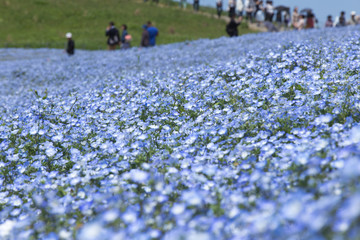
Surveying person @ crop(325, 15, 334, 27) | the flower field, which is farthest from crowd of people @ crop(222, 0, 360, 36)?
the flower field

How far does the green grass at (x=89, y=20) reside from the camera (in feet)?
132

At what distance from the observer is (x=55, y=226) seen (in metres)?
Answer: 3.21

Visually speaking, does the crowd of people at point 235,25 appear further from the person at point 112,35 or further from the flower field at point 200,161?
the flower field at point 200,161

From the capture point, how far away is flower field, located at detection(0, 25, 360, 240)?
7.72 feet

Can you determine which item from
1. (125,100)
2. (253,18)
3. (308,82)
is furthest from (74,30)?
(308,82)

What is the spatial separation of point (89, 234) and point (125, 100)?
5835 millimetres

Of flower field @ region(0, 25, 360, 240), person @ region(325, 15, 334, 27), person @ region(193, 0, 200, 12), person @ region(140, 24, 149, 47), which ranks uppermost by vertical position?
person @ region(193, 0, 200, 12)

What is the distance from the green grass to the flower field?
2994 centimetres

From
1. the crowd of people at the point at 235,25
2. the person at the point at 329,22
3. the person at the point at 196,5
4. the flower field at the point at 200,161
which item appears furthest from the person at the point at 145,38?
the person at the point at 196,5

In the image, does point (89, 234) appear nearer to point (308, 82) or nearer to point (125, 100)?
point (308, 82)

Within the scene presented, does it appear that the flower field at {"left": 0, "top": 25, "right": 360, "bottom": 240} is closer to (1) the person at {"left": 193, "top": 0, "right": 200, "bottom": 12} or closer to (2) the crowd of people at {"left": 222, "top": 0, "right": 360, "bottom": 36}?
(2) the crowd of people at {"left": 222, "top": 0, "right": 360, "bottom": 36}

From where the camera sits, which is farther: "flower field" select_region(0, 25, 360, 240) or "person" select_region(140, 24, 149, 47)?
"person" select_region(140, 24, 149, 47)

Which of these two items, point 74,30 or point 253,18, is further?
point 253,18

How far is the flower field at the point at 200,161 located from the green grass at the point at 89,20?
1179 inches
